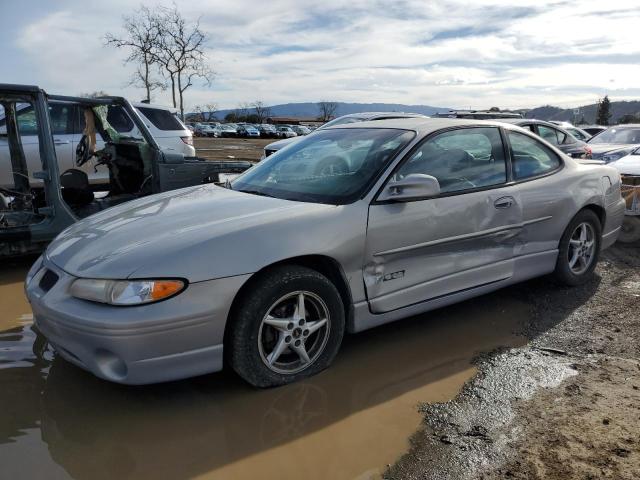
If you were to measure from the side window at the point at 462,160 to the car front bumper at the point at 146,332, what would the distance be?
1554 mm

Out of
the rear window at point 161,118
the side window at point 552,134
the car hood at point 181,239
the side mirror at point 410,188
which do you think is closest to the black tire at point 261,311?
the car hood at point 181,239

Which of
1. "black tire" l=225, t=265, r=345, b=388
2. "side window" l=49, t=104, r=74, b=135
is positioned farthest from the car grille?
"side window" l=49, t=104, r=74, b=135

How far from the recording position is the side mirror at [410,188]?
3.40 m

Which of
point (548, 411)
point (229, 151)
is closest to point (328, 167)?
point (548, 411)

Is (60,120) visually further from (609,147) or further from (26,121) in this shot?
(609,147)

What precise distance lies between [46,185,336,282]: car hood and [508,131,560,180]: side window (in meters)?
1.85

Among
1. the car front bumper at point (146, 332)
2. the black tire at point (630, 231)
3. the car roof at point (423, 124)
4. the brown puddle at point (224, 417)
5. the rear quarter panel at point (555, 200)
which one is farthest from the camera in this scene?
the black tire at point (630, 231)

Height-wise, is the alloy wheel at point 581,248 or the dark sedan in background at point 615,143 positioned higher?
the dark sedan in background at point 615,143

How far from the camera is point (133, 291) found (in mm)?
2707

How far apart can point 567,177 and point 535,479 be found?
2938 millimetres

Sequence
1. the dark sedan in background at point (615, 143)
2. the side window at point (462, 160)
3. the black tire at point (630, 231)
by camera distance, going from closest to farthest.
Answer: the side window at point (462, 160)
the black tire at point (630, 231)
the dark sedan in background at point (615, 143)

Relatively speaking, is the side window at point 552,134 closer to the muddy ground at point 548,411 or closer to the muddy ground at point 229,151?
the muddy ground at point 548,411

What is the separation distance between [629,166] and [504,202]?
15.8 feet

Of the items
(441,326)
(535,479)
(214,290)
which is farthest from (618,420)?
(214,290)
